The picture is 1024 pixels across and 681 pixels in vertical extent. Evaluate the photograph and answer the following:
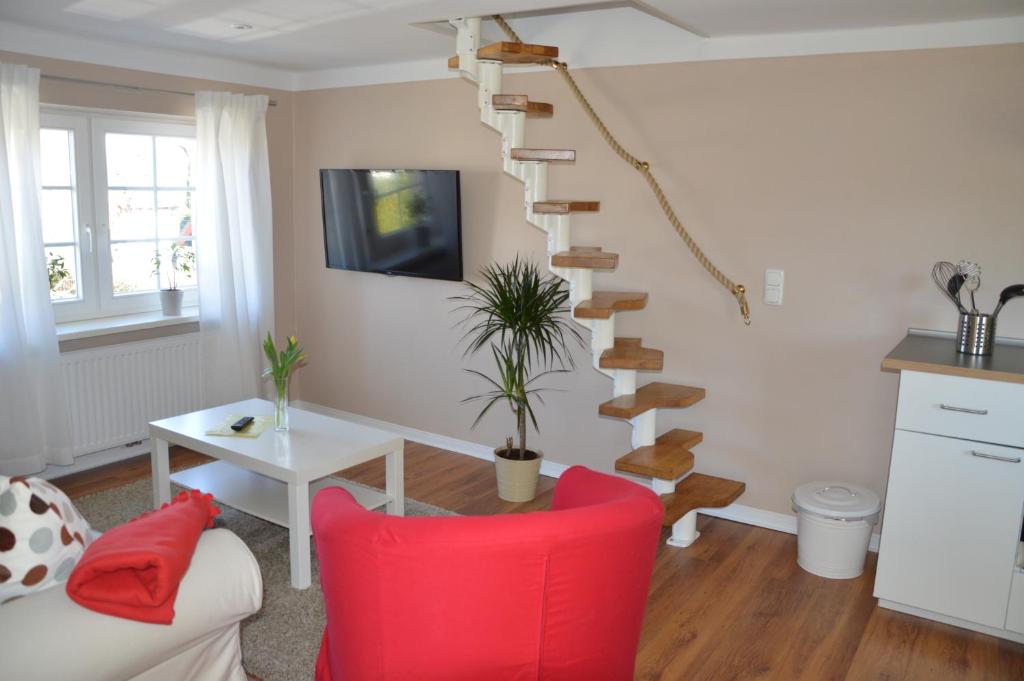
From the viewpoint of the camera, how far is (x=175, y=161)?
5.10 metres

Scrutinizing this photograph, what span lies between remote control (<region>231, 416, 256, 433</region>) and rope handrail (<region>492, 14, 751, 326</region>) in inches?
86.9

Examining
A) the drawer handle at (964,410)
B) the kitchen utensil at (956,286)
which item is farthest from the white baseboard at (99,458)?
the kitchen utensil at (956,286)

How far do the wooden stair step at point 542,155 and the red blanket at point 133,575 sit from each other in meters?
2.50

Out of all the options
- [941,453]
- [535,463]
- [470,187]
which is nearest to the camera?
[941,453]

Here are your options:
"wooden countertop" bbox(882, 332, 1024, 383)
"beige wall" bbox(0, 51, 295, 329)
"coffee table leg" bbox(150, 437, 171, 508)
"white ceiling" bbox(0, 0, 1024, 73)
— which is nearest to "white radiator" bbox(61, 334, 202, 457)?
"beige wall" bbox(0, 51, 295, 329)

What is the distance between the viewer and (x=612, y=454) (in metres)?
4.53

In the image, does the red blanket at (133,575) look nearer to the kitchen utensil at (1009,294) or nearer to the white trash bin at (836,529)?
the white trash bin at (836,529)

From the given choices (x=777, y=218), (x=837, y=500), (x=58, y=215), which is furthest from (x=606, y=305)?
(x=58, y=215)

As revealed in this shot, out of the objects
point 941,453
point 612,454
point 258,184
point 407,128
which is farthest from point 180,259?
point 941,453

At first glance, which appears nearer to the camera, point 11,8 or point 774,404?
point 11,8

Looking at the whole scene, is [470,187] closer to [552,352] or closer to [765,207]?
[552,352]

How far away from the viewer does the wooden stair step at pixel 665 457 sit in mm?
3688

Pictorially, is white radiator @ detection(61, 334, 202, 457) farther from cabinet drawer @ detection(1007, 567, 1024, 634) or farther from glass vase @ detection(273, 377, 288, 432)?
cabinet drawer @ detection(1007, 567, 1024, 634)

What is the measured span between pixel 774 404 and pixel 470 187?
83.1 inches
